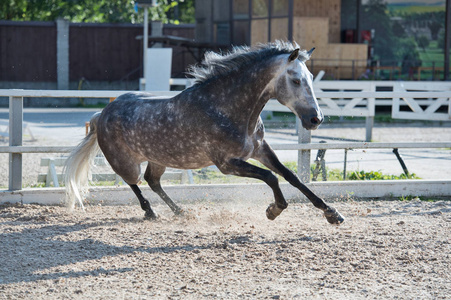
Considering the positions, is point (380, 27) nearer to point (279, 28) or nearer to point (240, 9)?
point (279, 28)

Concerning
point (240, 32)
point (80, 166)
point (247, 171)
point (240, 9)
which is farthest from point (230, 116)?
point (240, 9)

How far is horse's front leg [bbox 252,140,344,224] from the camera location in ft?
18.6

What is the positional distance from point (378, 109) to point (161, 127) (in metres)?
16.7

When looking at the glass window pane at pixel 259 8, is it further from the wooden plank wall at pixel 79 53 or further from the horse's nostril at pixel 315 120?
the horse's nostril at pixel 315 120

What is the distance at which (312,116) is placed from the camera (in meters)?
5.15

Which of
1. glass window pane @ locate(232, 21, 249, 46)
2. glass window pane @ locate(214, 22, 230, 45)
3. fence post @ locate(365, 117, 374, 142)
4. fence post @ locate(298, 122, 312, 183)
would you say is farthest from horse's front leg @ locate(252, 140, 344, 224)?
glass window pane @ locate(214, 22, 230, 45)

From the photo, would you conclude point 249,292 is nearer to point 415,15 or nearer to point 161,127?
point 161,127

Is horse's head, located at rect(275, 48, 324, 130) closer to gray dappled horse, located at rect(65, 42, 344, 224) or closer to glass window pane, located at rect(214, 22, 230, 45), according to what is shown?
gray dappled horse, located at rect(65, 42, 344, 224)

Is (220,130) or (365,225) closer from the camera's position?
(220,130)

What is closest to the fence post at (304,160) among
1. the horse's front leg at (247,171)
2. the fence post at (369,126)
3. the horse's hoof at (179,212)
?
the horse's hoof at (179,212)

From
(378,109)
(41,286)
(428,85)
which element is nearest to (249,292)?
(41,286)

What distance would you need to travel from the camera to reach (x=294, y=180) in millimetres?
5727

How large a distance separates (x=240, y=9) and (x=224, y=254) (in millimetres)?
19581

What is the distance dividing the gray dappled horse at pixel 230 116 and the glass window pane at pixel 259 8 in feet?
55.6
